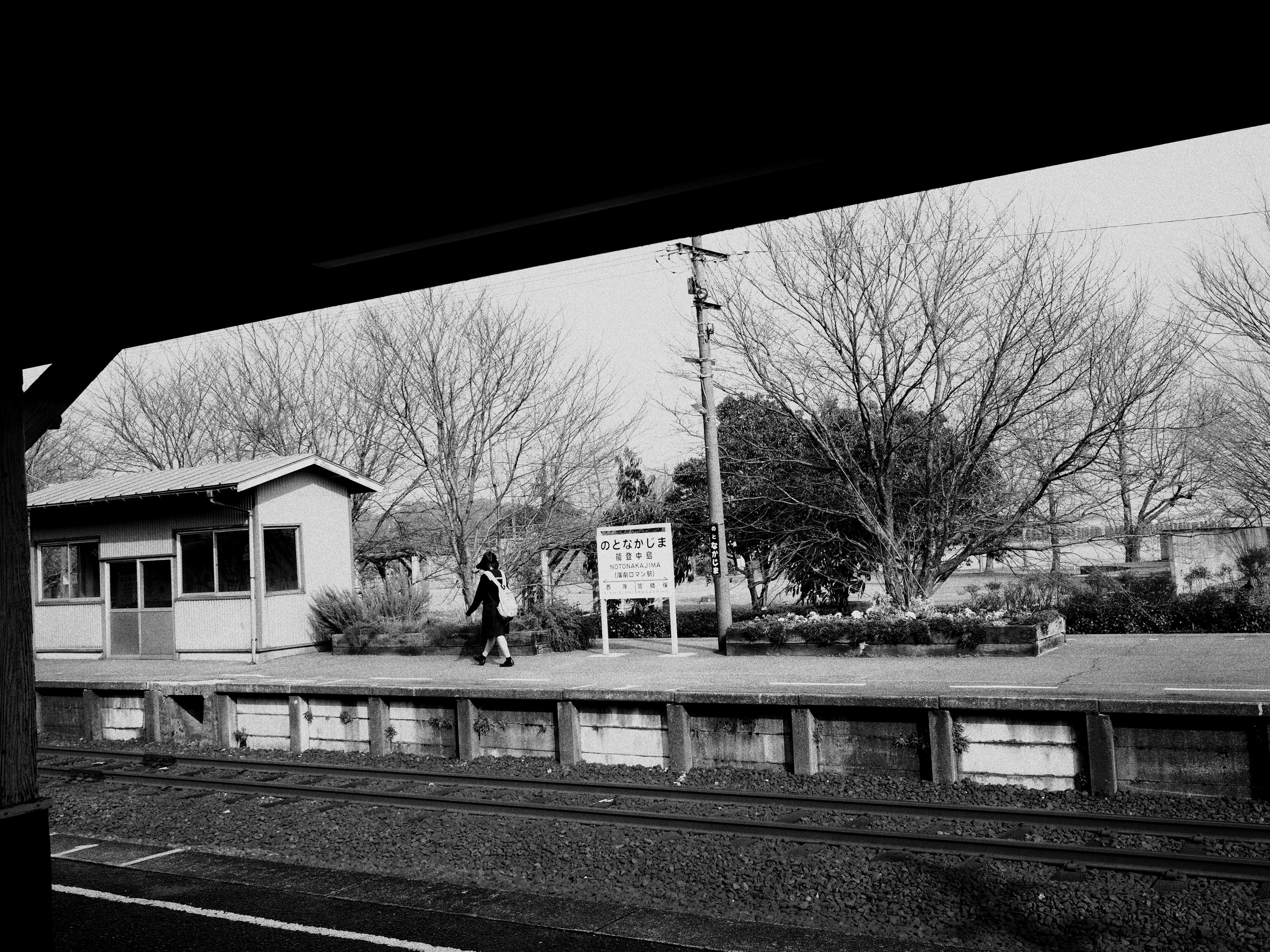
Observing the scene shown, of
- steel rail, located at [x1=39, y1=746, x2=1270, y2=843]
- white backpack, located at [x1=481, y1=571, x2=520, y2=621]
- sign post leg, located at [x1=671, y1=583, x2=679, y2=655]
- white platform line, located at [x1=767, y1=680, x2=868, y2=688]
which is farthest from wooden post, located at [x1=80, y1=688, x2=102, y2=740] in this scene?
white platform line, located at [x1=767, y1=680, x2=868, y2=688]

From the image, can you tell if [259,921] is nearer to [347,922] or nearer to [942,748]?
[347,922]

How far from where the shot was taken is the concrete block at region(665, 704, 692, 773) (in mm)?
10742

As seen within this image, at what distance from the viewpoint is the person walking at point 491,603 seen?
55.5 ft

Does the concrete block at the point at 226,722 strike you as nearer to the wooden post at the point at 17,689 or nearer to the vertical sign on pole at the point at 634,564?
the vertical sign on pole at the point at 634,564

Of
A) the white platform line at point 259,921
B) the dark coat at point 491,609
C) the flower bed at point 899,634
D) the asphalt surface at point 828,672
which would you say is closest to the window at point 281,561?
the asphalt surface at point 828,672

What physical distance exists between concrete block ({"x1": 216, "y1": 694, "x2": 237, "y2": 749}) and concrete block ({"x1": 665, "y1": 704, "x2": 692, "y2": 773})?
6.69 m

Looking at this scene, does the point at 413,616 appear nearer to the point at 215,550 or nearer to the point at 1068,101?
the point at 215,550

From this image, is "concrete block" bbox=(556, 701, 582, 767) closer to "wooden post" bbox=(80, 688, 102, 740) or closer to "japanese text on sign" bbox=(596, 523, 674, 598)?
"japanese text on sign" bbox=(596, 523, 674, 598)

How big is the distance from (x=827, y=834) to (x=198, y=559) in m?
16.4

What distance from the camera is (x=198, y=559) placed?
20938 mm

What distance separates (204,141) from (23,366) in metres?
3.55

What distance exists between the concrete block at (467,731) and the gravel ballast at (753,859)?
0.41 metres

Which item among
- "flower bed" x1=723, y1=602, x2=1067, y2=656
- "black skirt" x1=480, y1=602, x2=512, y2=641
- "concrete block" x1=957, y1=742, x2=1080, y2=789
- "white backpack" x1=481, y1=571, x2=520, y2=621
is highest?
"white backpack" x1=481, y1=571, x2=520, y2=621

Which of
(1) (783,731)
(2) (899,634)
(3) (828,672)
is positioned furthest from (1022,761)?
(2) (899,634)
